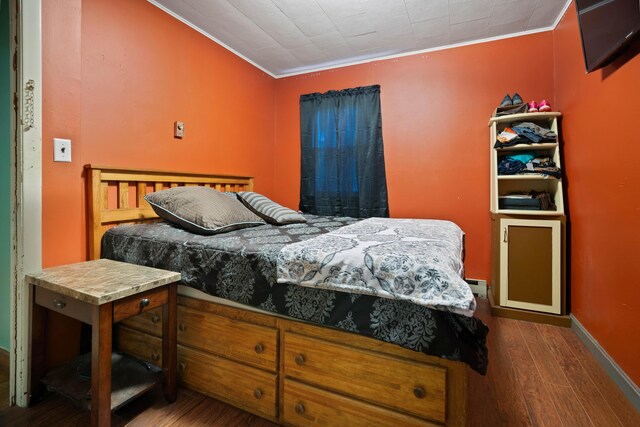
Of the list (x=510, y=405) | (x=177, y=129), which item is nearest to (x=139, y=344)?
(x=177, y=129)

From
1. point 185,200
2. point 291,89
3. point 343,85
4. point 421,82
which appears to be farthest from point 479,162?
point 185,200

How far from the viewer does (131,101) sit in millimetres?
2088

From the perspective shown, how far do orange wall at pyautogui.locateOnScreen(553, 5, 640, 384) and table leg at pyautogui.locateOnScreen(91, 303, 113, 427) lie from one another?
2.30 m

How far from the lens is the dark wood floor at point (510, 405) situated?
1354 millimetres

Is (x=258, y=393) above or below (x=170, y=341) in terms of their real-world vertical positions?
below

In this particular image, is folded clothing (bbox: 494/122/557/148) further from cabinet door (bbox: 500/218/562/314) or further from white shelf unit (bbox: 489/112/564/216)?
cabinet door (bbox: 500/218/562/314)

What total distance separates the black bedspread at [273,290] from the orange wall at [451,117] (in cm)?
165

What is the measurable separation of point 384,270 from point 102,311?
1.03m

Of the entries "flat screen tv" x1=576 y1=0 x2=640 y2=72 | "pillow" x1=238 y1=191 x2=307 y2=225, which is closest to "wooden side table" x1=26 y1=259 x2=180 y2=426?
"pillow" x1=238 y1=191 x2=307 y2=225

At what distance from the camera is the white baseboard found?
1.46 m

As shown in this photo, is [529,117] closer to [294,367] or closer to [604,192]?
[604,192]

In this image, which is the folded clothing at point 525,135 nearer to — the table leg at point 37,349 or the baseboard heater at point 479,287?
the baseboard heater at point 479,287

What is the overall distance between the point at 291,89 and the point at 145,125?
1904mm

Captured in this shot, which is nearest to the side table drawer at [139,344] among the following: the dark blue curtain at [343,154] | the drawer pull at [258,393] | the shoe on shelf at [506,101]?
the drawer pull at [258,393]
